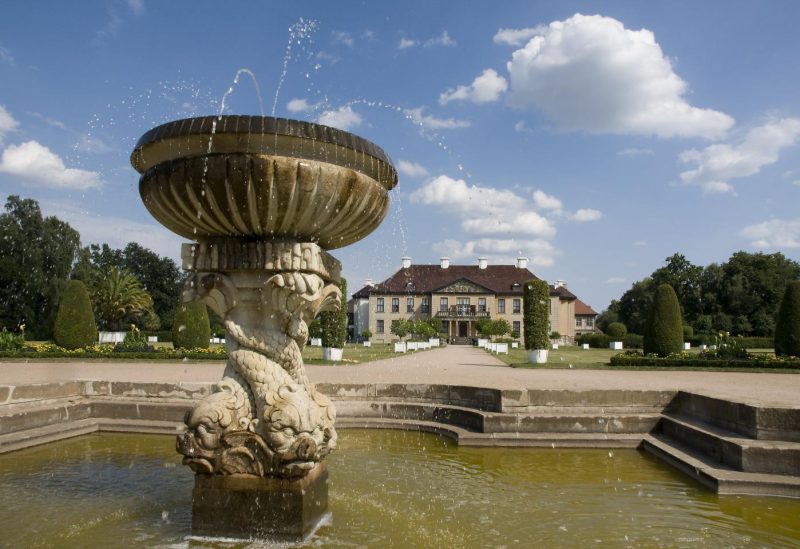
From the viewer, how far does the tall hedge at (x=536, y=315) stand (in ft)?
72.1

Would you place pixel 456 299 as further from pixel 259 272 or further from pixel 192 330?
pixel 259 272

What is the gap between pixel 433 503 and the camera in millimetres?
4492

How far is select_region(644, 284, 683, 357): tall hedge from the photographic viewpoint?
20.5 meters

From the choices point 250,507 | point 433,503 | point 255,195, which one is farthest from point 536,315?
point 255,195

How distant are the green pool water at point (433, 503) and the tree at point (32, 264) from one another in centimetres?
4129

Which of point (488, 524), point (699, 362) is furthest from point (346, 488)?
point (699, 362)

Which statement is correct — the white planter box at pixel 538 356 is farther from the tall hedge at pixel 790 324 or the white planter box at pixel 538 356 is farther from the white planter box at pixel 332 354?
the tall hedge at pixel 790 324

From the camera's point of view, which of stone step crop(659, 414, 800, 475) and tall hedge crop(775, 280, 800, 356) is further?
tall hedge crop(775, 280, 800, 356)

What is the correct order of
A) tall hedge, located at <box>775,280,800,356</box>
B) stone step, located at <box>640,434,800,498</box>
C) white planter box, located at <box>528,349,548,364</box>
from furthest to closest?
white planter box, located at <box>528,349,548,364</box>, tall hedge, located at <box>775,280,800,356</box>, stone step, located at <box>640,434,800,498</box>

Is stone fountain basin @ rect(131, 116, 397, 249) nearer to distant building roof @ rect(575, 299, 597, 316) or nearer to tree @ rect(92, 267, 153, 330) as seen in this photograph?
tree @ rect(92, 267, 153, 330)

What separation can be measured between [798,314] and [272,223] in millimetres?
20284

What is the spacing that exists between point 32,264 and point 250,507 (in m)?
47.4

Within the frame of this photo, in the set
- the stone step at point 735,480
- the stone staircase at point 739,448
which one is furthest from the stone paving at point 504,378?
the stone step at point 735,480

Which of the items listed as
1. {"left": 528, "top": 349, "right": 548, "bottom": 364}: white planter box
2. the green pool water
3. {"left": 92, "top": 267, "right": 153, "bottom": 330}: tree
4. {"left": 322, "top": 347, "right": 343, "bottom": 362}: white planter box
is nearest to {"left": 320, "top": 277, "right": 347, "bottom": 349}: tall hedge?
{"left": 322, "top": 347, "right": 343, "bottom": 362}: white planter box
